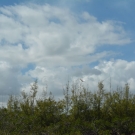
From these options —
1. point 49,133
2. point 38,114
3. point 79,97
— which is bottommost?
point 49,133

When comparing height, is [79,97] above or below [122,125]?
above

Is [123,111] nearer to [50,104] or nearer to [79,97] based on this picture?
[79,97]

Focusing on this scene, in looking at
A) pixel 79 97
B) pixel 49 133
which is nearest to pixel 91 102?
pixel 79 97

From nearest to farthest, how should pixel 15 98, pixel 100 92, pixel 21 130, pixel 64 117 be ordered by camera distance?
pixel 21 130, pixel 64 117, pixel 100 92, pixel 15 98

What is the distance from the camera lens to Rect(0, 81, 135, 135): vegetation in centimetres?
1969

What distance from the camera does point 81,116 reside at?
2252 centimetres

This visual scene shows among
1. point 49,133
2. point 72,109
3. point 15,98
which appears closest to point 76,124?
point 49,133

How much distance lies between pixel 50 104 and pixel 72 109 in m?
1.73

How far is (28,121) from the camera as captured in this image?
2097 cm

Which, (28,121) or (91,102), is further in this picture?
(91,102)

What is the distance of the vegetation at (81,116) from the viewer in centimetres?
1969

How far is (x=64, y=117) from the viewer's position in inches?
877

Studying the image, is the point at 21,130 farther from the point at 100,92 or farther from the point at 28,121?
the point at 100,92

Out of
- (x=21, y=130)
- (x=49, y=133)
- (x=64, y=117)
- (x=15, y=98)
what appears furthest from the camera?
(x=15, y=98)
